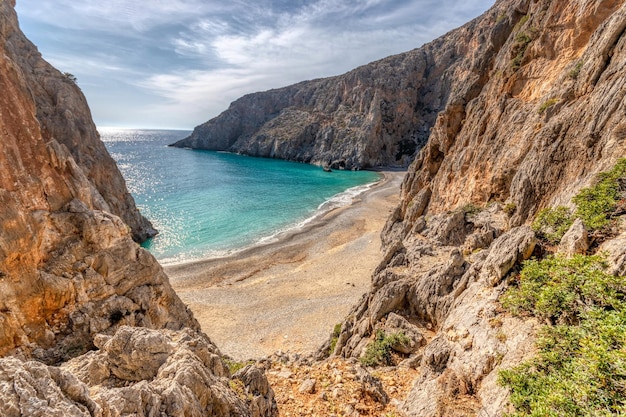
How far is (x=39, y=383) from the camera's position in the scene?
151 inches

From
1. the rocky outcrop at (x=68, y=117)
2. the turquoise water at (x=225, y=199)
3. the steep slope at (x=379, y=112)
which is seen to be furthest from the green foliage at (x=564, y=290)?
the steep slope at (x=379, y=112)

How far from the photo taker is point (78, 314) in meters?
11.4

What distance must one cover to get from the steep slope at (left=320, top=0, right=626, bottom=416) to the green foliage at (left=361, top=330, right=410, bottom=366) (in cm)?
42

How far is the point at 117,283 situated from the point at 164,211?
42.5 meters

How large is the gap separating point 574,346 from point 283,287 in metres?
22.9

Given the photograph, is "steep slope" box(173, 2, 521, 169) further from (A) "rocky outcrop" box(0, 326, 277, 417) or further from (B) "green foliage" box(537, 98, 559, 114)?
(A) "rocky outcrop" box(0, 326, 277, 417)

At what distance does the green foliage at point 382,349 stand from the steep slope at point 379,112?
93.1 meters

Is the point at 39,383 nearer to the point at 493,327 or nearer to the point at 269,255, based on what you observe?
the point at 493,327

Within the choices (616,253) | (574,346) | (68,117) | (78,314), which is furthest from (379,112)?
(574,346)

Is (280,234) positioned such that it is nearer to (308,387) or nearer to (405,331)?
(405,331)

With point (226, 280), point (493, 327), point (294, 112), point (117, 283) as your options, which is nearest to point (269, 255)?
point (226, 280)

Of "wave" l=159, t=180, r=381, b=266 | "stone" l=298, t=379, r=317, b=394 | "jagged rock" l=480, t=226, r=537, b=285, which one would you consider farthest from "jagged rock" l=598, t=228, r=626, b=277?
"wave" l=159, t=180, r=381, b=266

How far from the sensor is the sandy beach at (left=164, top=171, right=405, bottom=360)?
1967cm

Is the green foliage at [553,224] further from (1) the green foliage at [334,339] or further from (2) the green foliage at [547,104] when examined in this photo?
(1) the green foliage at [334,339]
